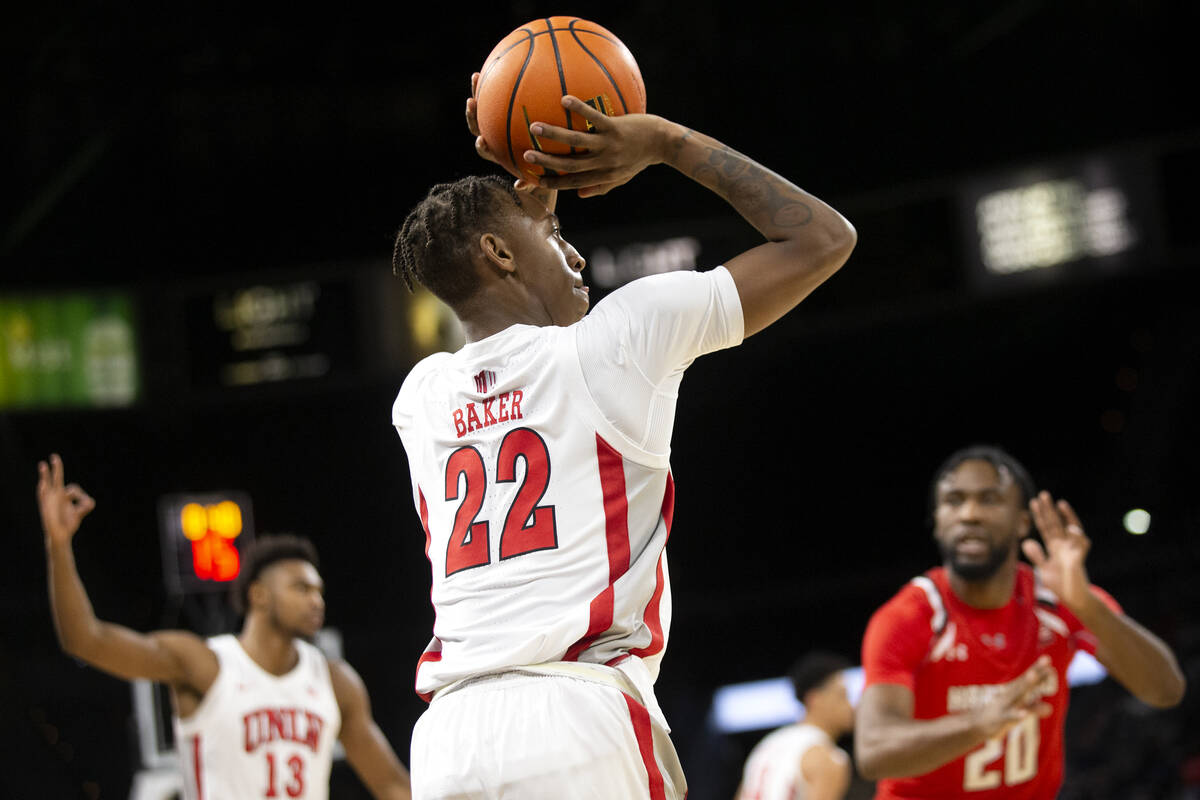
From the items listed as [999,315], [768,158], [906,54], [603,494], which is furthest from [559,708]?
[999,315]

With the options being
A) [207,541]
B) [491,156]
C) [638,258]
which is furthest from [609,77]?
[638,258]

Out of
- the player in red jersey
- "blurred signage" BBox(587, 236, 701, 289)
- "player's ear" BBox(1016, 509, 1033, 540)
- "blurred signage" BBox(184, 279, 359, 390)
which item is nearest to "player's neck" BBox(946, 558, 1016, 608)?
the player in red jersey

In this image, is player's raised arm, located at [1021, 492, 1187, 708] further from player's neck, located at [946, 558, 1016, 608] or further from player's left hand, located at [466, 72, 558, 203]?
player's left hand, located at [466, 72, 558, 203]

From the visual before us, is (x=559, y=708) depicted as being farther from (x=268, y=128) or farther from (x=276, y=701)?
(x=268, y=128)

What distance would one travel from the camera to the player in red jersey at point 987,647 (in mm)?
3805

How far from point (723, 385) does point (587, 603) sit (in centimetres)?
1073

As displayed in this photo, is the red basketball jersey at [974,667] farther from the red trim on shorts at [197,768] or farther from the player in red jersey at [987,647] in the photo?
the red trim on shorts at [197,768]

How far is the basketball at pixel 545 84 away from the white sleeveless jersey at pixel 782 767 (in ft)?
12.0

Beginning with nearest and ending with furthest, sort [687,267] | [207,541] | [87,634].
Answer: [87,634]
[207,541]
[687,267]

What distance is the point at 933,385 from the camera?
44.7 feet

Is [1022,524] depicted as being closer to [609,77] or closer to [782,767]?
[782,767]

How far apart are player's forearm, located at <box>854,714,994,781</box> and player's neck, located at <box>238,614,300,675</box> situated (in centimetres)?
234

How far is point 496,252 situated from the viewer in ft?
8.30

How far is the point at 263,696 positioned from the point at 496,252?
299 cm
